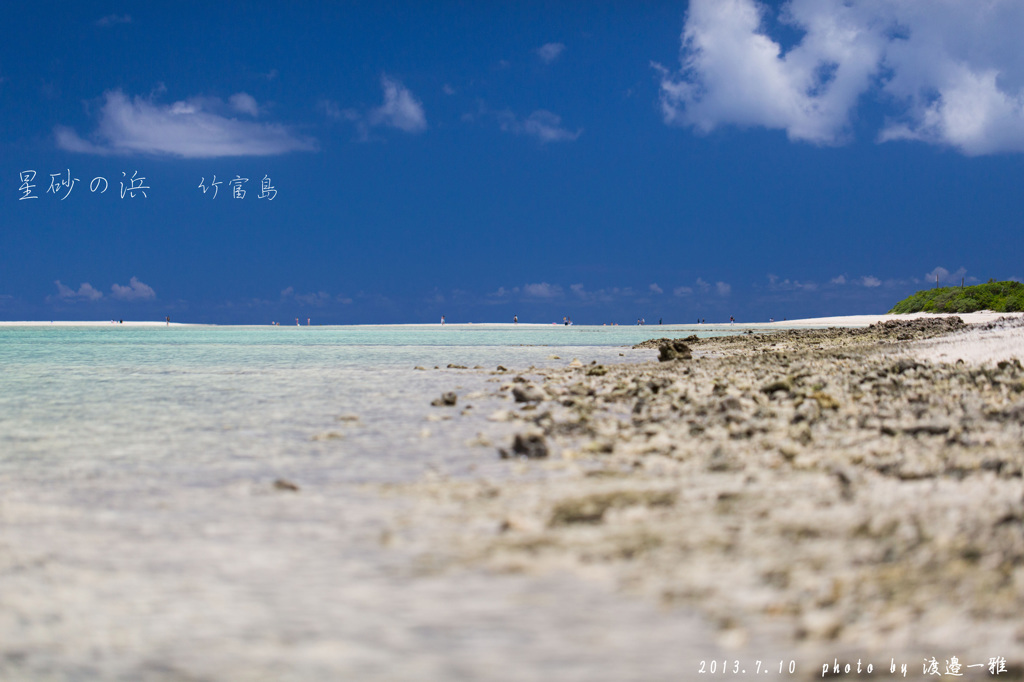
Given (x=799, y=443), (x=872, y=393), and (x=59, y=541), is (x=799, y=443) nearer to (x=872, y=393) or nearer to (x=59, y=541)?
(x=872, y=393)

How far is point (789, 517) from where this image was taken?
141 inches

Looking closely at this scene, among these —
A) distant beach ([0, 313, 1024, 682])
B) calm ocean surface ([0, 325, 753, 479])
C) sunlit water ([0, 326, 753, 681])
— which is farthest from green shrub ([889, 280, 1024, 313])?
sunlit water ([0, 326, 753, 681])

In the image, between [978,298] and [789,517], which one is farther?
[978,298]

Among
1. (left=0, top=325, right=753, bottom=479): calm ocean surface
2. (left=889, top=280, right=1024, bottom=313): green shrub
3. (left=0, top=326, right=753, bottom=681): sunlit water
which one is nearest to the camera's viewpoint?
(left=0, top=326, right=753, bottom=681): sunlit water

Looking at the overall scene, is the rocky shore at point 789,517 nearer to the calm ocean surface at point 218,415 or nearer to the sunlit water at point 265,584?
the sunlit water at point 265,584

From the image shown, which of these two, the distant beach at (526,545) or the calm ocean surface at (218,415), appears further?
the calm ocean surface at (218,415)

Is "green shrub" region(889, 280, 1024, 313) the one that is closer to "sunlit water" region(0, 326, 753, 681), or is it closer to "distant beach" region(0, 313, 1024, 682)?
"distant beach" region(0, 313, 1024, 682)

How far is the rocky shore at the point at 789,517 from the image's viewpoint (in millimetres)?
2510

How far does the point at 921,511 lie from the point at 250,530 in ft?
12.7

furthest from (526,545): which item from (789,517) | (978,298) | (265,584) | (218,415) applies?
(978,298)

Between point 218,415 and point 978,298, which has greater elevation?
point 978,298

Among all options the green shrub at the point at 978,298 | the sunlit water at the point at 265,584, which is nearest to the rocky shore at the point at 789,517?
the sunlit water at the point at 265,584

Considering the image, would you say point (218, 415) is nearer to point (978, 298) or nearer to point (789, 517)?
point (789, 517)

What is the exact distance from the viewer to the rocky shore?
8.23 ft
